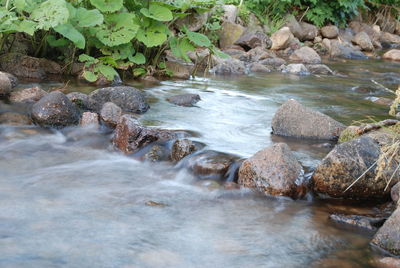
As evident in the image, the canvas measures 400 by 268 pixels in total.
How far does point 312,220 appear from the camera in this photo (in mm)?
3484

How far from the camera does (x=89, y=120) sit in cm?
514

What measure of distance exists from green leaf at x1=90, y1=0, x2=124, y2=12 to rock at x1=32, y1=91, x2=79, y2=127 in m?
1.77

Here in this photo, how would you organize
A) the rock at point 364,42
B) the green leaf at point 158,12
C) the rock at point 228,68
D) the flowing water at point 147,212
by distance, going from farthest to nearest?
the rock at point 364,42 → the rock at point 228,68 → the green leaf at point 158,12 → the flowing water at point 147,212

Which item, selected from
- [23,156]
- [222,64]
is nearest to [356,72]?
[222,64]

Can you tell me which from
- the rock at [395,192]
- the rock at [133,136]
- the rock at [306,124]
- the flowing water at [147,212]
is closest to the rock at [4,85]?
the flowing water at [147,212]

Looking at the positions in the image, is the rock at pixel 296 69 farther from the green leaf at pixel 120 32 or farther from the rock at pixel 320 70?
the green leaf at pixel 120 32

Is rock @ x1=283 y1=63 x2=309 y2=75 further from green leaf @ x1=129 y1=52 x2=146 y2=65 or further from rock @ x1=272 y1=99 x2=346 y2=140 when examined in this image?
rock @ x1=272 y1=99 x2=346 y2=140

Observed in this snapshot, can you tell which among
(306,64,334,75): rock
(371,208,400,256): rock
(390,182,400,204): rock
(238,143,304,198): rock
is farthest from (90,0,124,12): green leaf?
(306,64,334,75): rock

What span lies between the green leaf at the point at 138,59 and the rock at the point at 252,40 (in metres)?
5.40

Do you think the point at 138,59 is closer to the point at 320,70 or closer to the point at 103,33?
the point at 103,33

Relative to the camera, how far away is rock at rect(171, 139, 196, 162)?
445cm

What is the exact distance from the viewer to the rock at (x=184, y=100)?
644cm

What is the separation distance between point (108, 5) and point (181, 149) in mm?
2884

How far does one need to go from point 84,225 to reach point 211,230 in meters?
0.80
